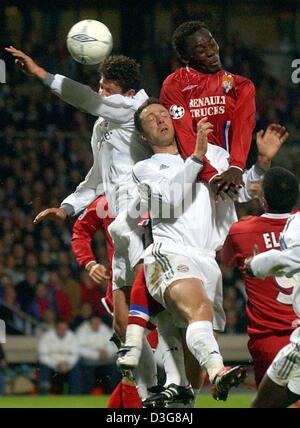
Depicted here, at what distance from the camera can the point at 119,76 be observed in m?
7.60

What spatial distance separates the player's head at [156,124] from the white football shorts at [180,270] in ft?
2.30

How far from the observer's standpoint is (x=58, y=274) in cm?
1448

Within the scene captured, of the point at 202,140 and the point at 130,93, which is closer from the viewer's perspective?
the point at 202,140

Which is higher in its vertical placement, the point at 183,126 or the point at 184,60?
the point at 184,60

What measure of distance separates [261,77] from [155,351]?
457 inches

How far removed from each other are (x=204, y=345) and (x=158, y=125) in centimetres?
155

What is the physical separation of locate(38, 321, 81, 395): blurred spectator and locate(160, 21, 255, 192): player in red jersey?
707 cm

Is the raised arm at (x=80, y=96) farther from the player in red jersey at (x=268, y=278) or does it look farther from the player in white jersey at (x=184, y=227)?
the player in red jersey at (x=268, y=278)

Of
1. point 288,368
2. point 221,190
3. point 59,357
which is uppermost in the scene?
point 221,190

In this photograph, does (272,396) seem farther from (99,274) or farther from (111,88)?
(111,88)

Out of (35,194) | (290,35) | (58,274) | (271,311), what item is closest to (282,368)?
(271,311)

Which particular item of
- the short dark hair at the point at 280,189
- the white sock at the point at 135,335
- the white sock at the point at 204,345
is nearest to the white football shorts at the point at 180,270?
the white sock at the point at 135,335

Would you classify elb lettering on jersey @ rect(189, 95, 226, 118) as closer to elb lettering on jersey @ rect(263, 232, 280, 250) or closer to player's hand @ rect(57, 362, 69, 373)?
elb lettering on jersey @ rect(263, 232, 280, 250)

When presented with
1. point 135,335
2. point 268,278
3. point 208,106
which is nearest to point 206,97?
point 208,106
